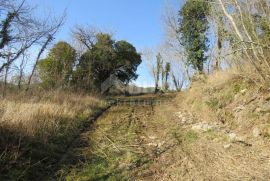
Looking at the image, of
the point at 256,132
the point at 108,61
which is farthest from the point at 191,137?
the point at 108,61

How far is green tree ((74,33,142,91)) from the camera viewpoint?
2641cm

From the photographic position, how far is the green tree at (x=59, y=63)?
18.5 m

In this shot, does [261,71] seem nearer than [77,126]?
Yes

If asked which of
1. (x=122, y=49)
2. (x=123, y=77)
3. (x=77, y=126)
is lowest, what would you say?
(x=77, y=126)

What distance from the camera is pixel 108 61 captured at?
2941 cm

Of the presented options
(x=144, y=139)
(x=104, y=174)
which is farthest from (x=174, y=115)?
(x=104, y=174)

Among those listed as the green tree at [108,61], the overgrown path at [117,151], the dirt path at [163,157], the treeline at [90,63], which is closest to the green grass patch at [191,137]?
the dirt path at [163,157]

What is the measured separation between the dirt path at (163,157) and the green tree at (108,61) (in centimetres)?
1604

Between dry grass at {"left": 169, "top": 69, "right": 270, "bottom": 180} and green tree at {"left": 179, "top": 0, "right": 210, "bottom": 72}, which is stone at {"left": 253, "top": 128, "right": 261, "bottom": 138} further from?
green tree at {"left": 179, "top": 0, "right": 210, "bottom": 72}

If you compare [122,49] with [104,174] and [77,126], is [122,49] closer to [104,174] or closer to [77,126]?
[77,126]

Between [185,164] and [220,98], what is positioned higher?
[220,98]

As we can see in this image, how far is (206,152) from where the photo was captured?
6.09 metres

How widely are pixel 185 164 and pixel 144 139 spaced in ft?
7.43

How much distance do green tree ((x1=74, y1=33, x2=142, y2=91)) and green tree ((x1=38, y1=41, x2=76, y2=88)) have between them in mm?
1342
